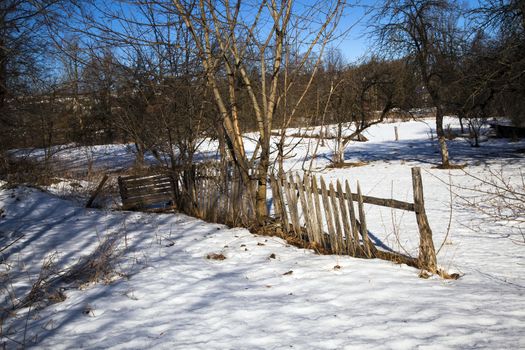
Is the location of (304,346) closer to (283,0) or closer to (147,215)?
(283,0)

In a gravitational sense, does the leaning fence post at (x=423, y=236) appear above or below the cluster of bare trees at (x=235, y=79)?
below

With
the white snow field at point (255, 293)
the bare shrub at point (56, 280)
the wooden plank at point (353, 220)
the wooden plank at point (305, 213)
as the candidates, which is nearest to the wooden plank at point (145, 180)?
the white snow field at point (255, 293)

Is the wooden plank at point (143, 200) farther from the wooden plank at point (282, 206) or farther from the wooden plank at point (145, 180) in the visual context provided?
the wooden plank at point (282, 206)

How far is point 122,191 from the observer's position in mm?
8758

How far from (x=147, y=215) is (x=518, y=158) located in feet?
48.1

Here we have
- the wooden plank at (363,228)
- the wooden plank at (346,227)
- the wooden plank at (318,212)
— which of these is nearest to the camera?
the wooden plank at (363,228)

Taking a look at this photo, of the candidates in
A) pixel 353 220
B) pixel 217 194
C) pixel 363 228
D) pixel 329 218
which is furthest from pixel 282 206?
pixel 217 194

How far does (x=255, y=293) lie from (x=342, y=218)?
5.53ft

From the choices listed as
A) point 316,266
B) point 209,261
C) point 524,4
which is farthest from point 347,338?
point 524,4

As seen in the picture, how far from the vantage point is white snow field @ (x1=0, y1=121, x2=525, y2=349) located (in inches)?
111

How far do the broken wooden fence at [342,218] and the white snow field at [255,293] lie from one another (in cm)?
24

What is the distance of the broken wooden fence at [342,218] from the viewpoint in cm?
420

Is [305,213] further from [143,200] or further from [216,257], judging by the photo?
[143,200]

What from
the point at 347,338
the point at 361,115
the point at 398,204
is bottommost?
Result: the point at 347,338
